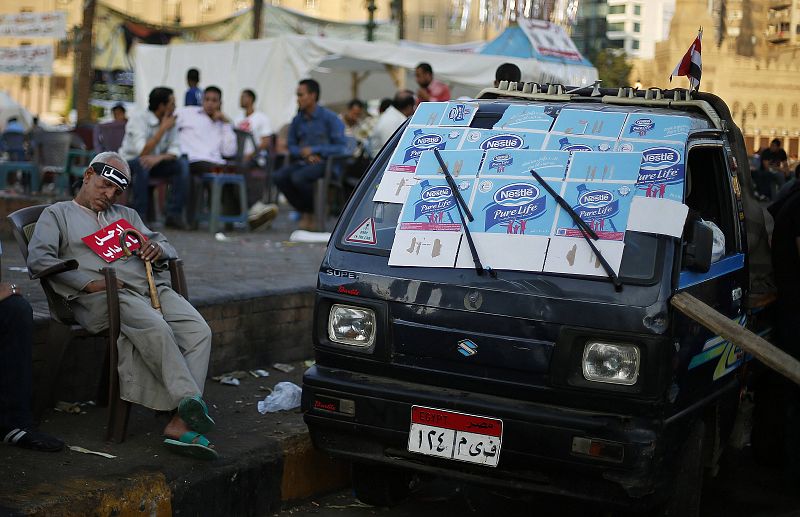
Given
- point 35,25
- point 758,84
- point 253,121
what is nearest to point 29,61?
point 35,25

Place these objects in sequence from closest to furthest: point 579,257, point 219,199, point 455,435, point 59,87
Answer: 1. point 455,435
2. point 579,257
3. point 219,199
4. point 59,87

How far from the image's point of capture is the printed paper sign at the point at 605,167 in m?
4.68

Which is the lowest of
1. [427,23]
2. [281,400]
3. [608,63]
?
[281,400]

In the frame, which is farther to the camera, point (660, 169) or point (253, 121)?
point (253, 121)

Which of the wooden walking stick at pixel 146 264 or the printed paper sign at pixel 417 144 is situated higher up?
the printed paper sign at pixel 417 144

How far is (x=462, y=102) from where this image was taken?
530 centimetres

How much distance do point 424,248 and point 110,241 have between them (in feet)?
5.32

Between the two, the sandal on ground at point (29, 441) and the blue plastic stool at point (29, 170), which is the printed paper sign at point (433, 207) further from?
the blue plastic stool at point (29, 170)

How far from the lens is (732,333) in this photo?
13.9 ft

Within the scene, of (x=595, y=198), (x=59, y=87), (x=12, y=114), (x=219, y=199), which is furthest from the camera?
(x=59, y=87)

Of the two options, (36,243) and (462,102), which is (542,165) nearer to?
(462,102)

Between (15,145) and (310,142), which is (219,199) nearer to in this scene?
(310,142)

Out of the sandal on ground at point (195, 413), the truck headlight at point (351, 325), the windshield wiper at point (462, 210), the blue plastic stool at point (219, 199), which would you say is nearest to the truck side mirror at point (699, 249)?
the windshield wiper at point (462, 210)

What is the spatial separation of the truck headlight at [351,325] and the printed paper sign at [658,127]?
146cm
